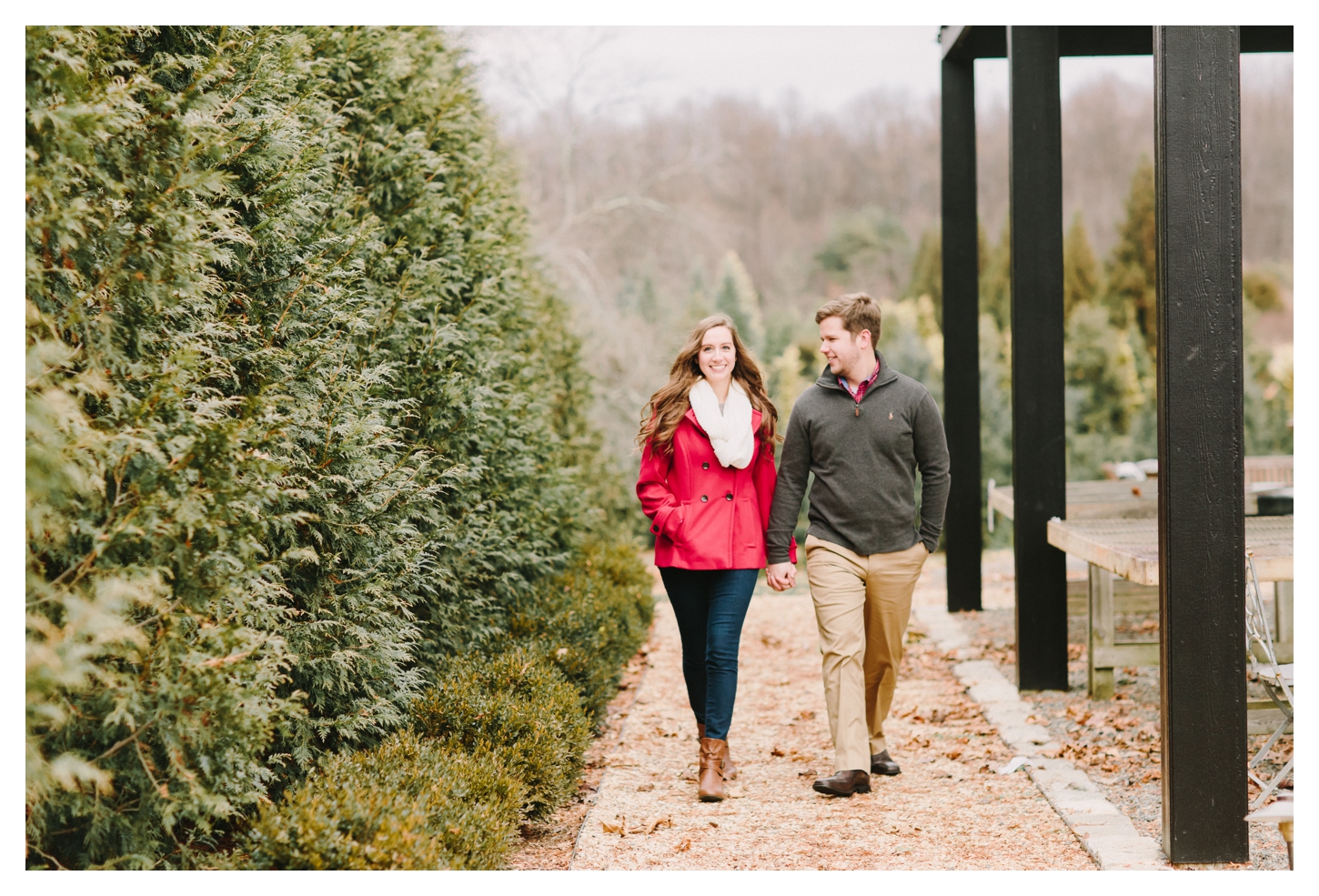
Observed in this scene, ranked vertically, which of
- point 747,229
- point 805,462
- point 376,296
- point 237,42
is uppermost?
point 747,229

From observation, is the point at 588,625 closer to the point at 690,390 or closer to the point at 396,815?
the point at 690,390

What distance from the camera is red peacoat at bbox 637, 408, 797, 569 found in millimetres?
4301

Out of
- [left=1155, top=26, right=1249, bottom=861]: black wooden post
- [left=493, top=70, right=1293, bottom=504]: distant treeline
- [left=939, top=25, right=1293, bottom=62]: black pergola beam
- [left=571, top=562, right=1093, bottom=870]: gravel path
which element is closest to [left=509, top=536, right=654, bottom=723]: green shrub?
[left=571, top=562, right=1093, bottom=870]: gravel path

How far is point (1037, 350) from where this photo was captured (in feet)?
19.8

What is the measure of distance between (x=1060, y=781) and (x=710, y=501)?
1861mm

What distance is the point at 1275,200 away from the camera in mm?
22594

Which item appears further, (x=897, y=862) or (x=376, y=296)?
(x=376, y=296)

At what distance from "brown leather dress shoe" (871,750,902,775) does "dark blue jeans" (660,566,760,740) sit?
76 cm

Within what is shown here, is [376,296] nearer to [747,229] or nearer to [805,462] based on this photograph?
[805,462]

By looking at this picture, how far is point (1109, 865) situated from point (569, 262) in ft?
40.6

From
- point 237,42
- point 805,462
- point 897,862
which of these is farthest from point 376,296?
point 897,862

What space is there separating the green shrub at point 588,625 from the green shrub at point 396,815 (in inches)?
56.1

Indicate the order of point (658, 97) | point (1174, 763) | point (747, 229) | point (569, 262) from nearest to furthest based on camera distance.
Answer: point (1174, 763) → point (569, 262) → point (658, 97) → point (747, 229)

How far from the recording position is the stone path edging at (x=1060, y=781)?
3580 millimetres
